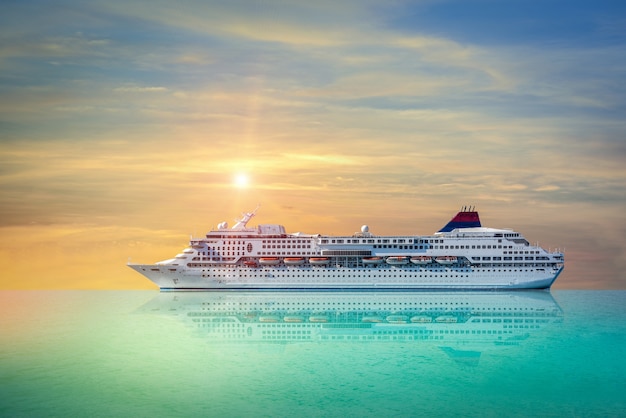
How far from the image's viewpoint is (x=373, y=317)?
38562mm

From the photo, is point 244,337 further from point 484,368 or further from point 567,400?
point 567,400

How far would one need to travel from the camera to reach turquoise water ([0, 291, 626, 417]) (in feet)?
60.5

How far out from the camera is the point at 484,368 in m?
23.5

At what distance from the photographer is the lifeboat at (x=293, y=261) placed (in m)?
59.0

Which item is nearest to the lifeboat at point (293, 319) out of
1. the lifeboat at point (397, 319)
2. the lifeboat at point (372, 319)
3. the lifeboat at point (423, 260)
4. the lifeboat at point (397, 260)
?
the lifeboat at point (372, 319)

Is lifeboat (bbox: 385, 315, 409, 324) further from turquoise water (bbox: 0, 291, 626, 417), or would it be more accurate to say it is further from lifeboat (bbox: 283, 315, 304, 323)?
lifeboat (bbox: 283, 315, 304, 323)

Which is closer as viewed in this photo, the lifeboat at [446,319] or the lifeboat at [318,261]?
the lifeboat at [446,319]

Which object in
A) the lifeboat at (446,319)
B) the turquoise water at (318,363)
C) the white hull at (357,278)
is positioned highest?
the white hull at (357,278)

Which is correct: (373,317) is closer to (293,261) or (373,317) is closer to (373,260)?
(373,260)

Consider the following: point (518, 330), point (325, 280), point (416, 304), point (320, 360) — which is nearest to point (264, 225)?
point (325, 280)

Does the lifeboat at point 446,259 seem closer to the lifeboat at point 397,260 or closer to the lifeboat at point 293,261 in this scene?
the lifeboat at point 397,260

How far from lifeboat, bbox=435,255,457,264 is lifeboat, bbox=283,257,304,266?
13644 mm

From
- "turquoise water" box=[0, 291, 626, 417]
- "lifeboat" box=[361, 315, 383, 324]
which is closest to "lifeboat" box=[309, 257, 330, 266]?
"turquoise water" box=[0, 291, 626, 417]

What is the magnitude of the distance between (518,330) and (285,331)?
13134mm
